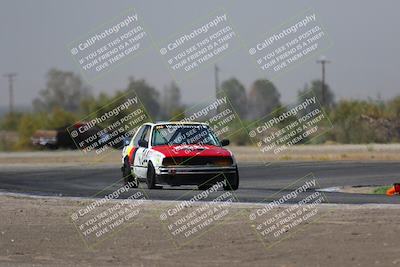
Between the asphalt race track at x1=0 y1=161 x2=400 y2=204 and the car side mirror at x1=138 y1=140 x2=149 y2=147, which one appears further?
the car side mirror at x1=138 y1=140 x2=149 y2=147

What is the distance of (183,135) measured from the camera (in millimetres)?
24078

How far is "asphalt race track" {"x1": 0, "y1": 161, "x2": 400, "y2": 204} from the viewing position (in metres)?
22.4

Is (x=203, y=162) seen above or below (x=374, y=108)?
above

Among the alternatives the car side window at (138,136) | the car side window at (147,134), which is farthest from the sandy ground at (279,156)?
the car side window at (147,134)

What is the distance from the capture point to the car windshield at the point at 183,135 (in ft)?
78.6

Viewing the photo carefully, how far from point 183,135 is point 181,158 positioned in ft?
3.76

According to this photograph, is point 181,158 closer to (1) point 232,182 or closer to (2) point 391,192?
(1) point 232,182

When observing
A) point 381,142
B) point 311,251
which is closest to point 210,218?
point 311,251

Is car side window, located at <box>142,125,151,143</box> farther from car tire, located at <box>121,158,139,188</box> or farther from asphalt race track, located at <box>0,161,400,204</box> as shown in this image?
asphalt race track, located at <box>0,161,400,204</box>

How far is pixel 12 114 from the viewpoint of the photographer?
81438 mm

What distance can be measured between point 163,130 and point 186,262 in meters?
11.3

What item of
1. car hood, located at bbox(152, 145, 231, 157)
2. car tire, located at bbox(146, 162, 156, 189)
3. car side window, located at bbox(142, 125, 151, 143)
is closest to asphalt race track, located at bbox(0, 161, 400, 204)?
car tire, located at bbox(146, 162, 156, 189)

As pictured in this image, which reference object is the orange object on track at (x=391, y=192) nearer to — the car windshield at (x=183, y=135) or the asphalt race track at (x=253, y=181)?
the asphalt race track at (x=253, y=181)

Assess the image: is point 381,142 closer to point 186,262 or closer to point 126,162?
point 126,162
